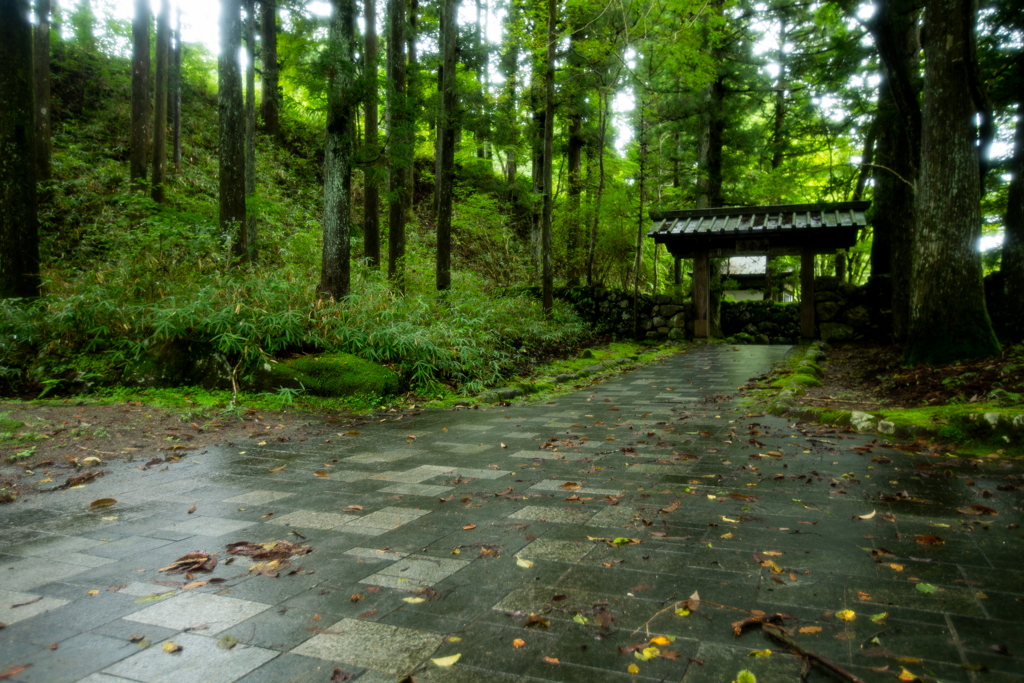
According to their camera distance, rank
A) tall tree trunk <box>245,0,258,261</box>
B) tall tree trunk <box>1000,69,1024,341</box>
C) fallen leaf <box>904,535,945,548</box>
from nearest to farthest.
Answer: fallen leaf <box>904,535,945,548</box> → tall tree trunk <box>1000,69,1024,341</box> → tall tree trunk <box>245,0,258,261</box>

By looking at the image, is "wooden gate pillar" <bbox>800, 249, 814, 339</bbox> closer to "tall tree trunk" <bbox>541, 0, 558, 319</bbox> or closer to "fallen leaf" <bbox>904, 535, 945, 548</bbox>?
"tall tree trunk" <bbox>541, 0, 558, 319</bbox>

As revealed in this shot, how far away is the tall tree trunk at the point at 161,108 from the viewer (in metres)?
14.3

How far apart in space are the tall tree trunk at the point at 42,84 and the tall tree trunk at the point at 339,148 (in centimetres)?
863

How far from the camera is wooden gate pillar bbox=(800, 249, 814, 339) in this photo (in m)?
13.3

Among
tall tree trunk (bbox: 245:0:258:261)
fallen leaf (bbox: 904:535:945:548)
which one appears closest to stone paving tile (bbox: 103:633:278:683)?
fallen leaf (bbox: 904:535:945:548)

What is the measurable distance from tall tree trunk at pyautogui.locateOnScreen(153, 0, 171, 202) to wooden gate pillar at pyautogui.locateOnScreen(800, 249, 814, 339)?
47.7 ft

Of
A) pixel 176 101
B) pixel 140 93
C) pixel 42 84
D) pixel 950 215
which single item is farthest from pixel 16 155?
pixel 176 101

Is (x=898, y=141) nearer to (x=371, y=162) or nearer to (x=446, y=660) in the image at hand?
(x=371, y=162)

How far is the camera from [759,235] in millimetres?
13375

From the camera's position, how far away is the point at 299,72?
8.42 m

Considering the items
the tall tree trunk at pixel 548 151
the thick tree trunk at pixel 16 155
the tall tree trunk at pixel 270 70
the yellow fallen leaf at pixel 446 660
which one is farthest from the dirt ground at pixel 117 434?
the tall tree trunk at pixel 270 70

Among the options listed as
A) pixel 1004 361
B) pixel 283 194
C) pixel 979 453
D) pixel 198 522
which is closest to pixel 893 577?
pixel 979 453

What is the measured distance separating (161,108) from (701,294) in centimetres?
1392

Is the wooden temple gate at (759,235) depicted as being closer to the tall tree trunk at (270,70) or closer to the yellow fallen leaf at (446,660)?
the tall tree trunk at (270,70)
